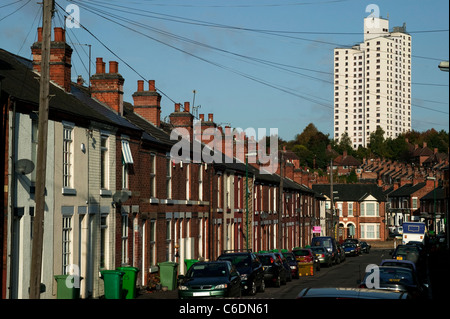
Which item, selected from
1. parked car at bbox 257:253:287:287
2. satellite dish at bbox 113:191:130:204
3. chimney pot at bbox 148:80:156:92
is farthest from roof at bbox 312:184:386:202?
satellite dish at bbox 113:191:130:204

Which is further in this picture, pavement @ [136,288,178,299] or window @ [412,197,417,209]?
window @ [412,197,417,209]

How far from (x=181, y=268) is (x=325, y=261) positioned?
19373mm

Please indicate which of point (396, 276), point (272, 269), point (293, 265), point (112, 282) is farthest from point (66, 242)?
point (293, 265)

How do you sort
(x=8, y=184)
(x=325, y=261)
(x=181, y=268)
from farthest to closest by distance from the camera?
(x=325, y=261) → (x=181, y=268) → (x=8, y=184)

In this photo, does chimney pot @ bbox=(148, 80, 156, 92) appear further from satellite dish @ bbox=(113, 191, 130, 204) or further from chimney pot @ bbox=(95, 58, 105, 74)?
satellite dish @ bbox=(113, 191, 130, 204)

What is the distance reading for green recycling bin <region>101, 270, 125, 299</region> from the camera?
26688 mm

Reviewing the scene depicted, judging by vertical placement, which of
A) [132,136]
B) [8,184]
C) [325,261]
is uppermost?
[132,136]

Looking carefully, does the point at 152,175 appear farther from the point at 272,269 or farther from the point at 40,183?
the point at 40,183

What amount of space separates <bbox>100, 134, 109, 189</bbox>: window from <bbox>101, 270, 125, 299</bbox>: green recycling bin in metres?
3.90

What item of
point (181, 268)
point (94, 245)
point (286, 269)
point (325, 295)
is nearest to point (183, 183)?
point (181, 268)

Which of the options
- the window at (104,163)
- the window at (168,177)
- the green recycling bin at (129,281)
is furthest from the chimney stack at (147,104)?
the green recycling bin at (129,281)

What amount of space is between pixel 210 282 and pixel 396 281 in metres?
6.79
